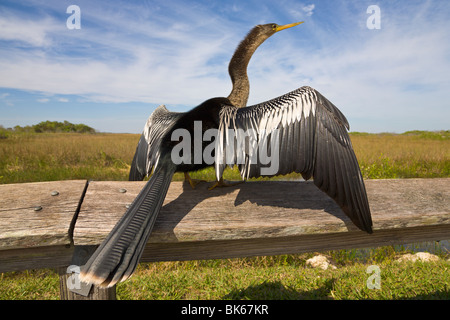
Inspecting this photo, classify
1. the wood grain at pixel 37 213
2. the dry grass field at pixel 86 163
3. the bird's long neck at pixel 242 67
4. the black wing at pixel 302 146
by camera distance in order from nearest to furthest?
the wood grain at pixel 37 213
the black wing at pixel 302 146
the bird's long neck at pixel 242 67
the dry grass field at pixel 86 163

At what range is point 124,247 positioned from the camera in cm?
115

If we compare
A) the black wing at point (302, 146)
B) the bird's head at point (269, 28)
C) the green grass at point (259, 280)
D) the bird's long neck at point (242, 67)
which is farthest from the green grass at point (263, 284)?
the bird's head at point (269, 28)

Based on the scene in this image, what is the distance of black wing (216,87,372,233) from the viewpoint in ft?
5.51

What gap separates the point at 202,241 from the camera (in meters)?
1.58

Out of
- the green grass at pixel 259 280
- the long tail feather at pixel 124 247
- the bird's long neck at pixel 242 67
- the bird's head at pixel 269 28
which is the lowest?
the green grass at pixel 259 280

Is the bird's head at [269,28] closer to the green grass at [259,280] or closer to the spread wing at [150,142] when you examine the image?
the spread wing at [150,142]

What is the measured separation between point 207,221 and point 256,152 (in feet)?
2.28

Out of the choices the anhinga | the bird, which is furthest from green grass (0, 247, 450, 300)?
the anhinga

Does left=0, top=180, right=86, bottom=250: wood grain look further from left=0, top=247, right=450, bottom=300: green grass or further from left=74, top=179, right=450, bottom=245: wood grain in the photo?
Result: left=0, top=247, right=450, bottom=300: green grass

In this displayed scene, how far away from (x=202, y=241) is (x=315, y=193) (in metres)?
0.96

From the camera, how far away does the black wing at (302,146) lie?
1.68 m
